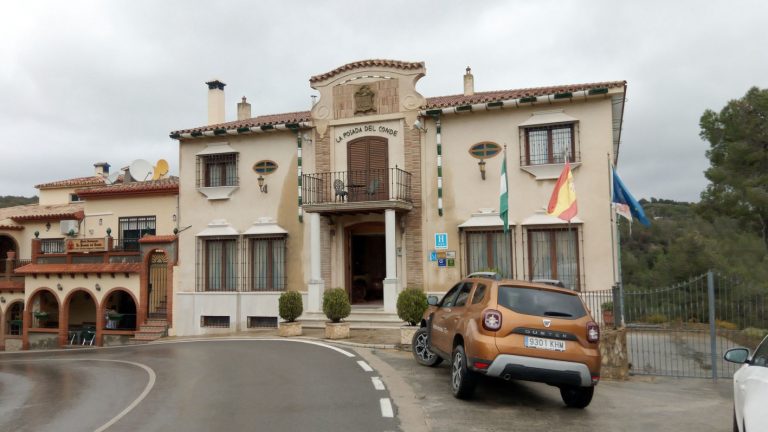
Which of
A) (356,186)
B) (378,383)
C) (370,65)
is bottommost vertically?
(378,383)

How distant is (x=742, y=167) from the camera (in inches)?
1457

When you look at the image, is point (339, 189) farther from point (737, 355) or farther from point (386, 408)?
point (737, 355)

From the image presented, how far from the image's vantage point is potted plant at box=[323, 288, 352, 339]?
→ 55.0 ft

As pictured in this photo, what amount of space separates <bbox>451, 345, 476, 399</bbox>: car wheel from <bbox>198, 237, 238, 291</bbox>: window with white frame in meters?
15.1

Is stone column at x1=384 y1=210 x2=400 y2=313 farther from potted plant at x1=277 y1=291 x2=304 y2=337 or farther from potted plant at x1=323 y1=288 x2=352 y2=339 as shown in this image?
potted plant at x1=277 y1=291 x2=304 y2=337

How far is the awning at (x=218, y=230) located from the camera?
22109mm

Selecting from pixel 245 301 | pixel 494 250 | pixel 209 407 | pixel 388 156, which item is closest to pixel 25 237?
pixel 245 301

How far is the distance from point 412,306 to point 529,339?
7151mm

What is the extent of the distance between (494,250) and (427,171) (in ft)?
11.0

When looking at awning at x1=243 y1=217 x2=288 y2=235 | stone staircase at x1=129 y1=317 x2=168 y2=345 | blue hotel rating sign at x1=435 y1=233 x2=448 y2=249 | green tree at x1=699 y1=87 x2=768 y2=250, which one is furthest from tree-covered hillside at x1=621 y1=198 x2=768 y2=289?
stone staircase at x1=129 y1=317 x2=168 y2=345

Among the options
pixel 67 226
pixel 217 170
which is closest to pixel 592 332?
pixel 217 170

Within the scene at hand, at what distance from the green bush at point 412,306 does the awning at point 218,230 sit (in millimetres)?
9392

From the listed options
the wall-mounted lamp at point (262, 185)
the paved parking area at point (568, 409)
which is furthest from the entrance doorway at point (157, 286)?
the paved parking area at point (568, 409)

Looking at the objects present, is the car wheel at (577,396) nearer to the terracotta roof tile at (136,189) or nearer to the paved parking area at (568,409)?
the paved parking area at (568,409)
